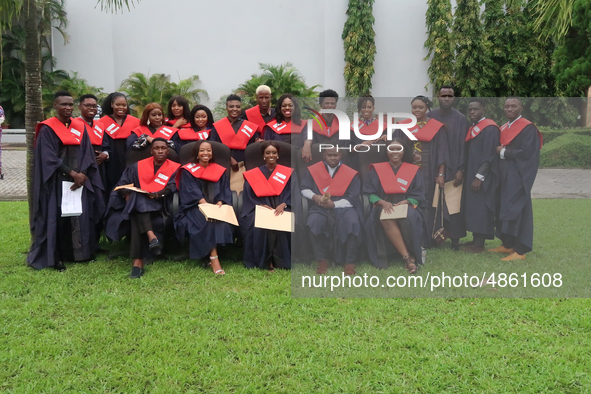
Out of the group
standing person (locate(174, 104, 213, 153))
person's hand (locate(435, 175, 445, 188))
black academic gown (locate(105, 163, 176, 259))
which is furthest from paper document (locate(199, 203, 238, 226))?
person's hand (locate(435, 175, 445, 188))

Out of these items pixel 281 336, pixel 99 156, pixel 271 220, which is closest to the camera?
pixel 281 336

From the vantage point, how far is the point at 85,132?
5.49 meters

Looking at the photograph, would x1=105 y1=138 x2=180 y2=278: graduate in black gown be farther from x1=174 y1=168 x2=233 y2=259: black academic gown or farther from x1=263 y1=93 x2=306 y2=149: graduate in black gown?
x1=263 y1=93 x2=306 y2=149: graduate in black gown

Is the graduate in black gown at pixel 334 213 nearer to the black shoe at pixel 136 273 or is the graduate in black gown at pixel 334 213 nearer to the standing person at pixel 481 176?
the standing person at pixel 481 176

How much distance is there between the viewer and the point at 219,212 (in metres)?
5.32

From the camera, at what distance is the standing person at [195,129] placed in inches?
241

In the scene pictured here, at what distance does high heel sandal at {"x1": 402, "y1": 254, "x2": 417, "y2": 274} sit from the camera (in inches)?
176

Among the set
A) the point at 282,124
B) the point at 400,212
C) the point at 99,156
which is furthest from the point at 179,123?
the point at 400,212

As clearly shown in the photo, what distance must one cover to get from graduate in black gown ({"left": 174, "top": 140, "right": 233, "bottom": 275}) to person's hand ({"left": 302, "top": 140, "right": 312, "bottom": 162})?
1278 millimetres

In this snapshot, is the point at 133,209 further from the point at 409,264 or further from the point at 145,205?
the point at 409,264

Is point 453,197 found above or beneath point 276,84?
beneath

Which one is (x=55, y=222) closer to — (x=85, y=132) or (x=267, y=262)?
(x=85, y=132)

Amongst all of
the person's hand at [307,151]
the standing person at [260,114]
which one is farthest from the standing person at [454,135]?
the standing person at [260,114]

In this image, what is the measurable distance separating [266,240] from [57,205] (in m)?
2.27
